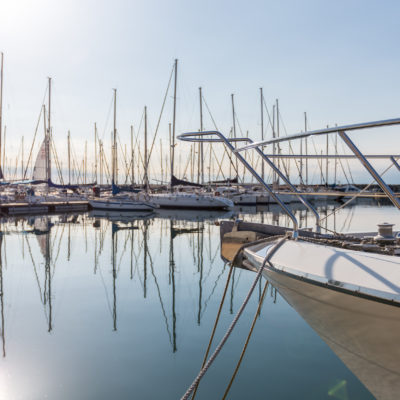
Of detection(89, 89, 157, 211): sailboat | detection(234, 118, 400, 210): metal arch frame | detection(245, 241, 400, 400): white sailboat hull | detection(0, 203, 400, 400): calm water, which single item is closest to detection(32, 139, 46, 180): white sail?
detection(89, 89, 157, 211): sailboat

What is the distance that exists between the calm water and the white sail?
91.4ft

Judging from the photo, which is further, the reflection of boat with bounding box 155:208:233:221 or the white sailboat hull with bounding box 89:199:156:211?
the white sailboat hull with bounding box 89:199:156:211

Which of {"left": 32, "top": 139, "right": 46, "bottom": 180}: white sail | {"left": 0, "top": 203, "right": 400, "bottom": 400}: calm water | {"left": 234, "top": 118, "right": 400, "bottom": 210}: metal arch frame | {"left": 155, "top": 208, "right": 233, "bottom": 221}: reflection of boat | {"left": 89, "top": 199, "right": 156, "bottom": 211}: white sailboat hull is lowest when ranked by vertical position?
{"left": 0, "top": 203, "right": 400, "bottom": 400}: calm water

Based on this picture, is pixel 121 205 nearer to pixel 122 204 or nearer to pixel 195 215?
pixel 122 204

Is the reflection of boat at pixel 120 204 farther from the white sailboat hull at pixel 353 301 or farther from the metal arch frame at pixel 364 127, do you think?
the metal arch frame at pixel 364 127

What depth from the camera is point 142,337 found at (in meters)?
6.32

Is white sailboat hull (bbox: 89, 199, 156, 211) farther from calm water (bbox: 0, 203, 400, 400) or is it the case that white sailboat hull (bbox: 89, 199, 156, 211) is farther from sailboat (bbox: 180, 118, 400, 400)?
sailboat (bbox: 180, 118, 400, 400)

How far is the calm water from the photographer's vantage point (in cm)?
473

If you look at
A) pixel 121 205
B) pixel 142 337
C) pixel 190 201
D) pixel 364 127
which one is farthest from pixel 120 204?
pixel 364 127

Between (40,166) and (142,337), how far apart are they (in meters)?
36.1

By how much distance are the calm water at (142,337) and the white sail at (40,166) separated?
2785 centimetres

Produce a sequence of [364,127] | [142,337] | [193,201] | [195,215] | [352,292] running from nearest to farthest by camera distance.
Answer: [352,292] < [364,127] < [142,337] < [195,215] < [193,201]

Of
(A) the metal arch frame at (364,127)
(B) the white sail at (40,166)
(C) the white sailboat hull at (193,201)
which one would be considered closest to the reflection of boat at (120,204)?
(C) the white sailboat hull at (193,201)

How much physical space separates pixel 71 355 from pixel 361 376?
3903 millimetres
